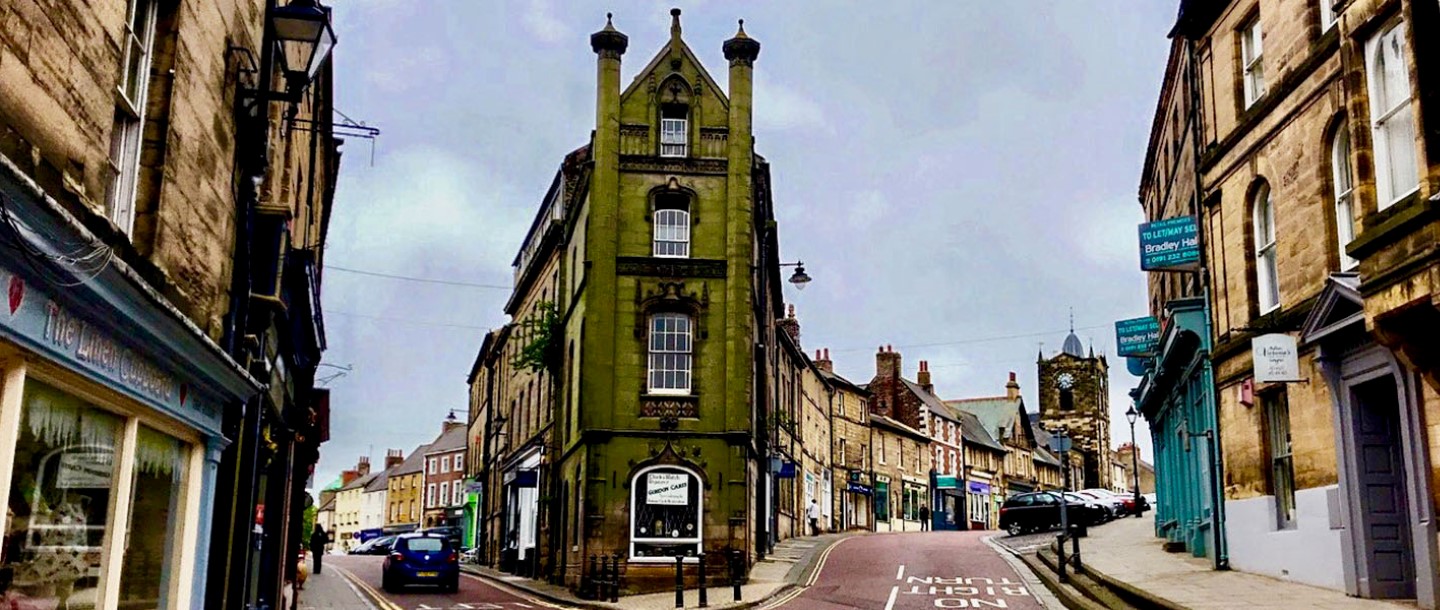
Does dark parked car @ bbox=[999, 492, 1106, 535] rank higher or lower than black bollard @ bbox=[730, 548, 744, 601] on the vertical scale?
higher

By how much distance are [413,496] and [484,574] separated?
66613mm

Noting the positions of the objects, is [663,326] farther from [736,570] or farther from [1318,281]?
[1318,281]

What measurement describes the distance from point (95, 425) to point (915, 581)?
58.9ft

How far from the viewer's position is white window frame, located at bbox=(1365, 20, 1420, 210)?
12.7 meters

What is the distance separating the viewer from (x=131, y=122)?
875 centimetres

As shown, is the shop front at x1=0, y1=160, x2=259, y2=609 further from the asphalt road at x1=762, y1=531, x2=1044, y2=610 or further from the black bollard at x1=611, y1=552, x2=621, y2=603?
the black bollard at x1=611, y1=552, x2=621, y2=603

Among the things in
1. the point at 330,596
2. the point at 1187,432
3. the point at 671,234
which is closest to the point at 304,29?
the point at 671,234

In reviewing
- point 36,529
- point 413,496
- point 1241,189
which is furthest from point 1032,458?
point 36,529

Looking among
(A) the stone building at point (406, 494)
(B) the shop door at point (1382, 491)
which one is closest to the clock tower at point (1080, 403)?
(A) the stone building at point (406, 494)

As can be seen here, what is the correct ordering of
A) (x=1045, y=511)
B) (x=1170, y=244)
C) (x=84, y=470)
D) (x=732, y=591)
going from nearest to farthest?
(x=84, y=470) < (x=1170, y=244) < (x=732, y=591) < (x=1045, y=511)

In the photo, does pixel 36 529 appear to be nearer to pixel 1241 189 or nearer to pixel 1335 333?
pixel 1335 333

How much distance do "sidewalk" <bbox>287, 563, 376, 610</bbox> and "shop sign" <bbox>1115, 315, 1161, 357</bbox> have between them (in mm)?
16769

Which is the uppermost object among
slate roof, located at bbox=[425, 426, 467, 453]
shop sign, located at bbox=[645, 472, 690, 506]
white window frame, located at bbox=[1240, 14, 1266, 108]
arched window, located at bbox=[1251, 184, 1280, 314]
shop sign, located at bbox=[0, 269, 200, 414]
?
white window frame, located at bbox=[1240, 14, 1266, 108]

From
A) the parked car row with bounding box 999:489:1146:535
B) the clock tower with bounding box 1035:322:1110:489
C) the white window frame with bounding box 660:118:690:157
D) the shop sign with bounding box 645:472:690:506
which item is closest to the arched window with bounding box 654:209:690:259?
the white window frame with bounding box 660:118:690:157
